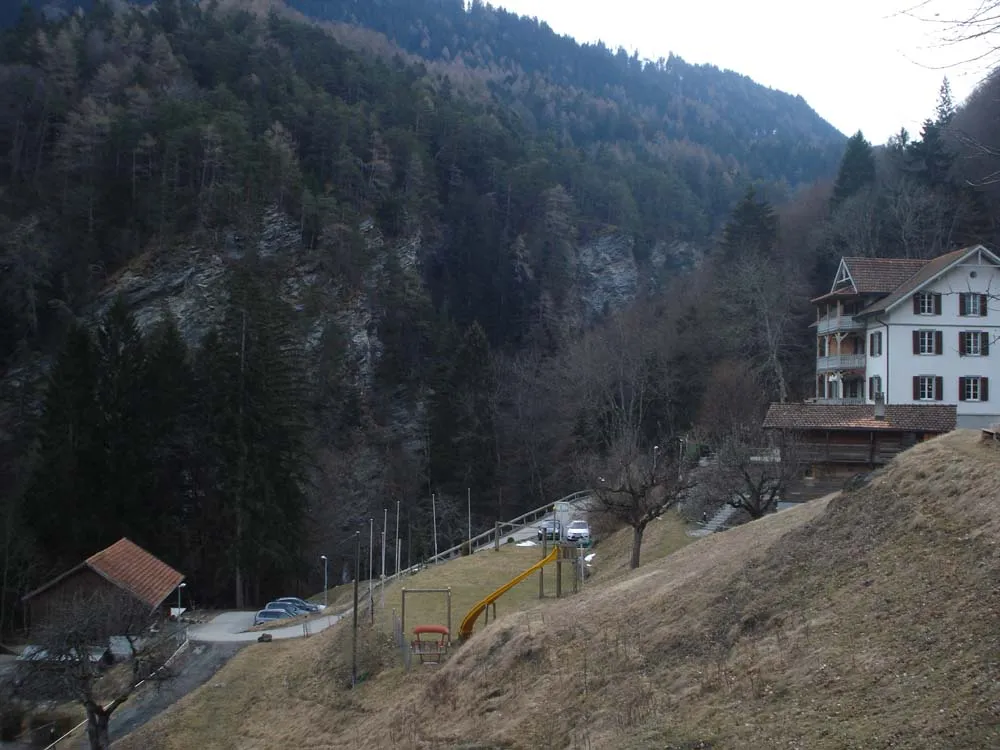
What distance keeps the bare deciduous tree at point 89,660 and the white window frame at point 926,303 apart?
1498 inches

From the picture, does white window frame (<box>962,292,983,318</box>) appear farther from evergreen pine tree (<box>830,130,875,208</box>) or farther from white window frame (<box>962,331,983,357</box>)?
evergreen pine tree (<box>830,130,875,208</box>)

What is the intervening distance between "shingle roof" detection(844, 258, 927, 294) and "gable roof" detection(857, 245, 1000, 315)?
0.50 m

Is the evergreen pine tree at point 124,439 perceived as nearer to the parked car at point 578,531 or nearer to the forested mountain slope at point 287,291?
the forested mountain slope at point 287,291

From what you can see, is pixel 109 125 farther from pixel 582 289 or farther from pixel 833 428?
pixel 833 428

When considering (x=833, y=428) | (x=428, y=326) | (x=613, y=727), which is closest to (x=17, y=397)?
(x=428, y=326)

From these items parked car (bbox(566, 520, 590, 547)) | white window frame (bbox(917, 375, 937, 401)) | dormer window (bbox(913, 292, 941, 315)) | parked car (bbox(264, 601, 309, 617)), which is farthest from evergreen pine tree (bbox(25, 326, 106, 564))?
dormer window (bbox(913, 292, 941, 315))

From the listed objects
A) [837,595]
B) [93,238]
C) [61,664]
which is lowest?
[61,664]

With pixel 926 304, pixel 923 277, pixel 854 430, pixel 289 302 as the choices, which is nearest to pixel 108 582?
pixel 854 430

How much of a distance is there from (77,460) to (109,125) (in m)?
41.4

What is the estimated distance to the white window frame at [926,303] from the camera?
144 feet

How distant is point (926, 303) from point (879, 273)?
4.11 meters

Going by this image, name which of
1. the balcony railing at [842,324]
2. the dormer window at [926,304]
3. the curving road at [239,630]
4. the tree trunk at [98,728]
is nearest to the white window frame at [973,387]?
the dormer window at [926,304]

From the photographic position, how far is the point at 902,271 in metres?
47.2

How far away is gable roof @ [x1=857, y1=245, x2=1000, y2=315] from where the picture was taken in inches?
1665
